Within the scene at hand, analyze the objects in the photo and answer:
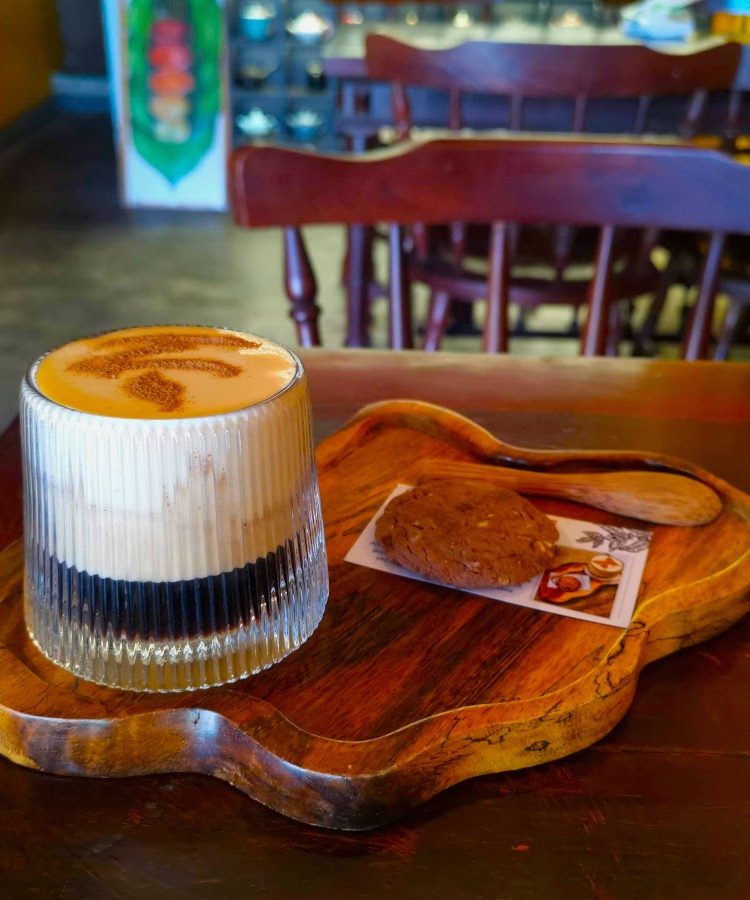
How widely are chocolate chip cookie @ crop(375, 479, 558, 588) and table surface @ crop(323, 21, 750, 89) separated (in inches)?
53.4

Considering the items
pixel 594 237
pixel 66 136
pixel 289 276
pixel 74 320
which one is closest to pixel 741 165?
pixel 289 276

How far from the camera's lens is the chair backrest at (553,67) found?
62.7 inches

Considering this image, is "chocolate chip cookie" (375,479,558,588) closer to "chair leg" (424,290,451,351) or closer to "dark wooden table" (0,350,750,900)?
"dark wooden table" (0,350,750,900)

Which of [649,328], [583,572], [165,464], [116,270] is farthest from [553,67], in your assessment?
[116,270]

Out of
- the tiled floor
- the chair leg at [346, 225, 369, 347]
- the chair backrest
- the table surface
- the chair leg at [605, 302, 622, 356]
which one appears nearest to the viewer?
the chair leg at [346, 225, 369, 347]

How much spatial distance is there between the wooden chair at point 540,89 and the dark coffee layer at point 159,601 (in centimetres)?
132

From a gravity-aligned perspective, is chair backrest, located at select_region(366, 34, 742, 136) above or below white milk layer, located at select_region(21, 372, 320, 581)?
below

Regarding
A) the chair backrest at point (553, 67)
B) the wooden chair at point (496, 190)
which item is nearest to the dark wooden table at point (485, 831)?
the wooden chair at point (496, 190)

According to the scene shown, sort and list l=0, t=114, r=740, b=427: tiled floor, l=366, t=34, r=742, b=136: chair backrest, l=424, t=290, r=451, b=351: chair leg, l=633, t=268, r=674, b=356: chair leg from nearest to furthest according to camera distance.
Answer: l=366, t=34, r=742, b=136: chair backrest < l=424, t=290, r=451, b=351: chair leg < l=633, t=268, r=674, b=356: chair leg < l=0, t=114, r=740, b=427: tiled floor

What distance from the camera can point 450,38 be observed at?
2.26m

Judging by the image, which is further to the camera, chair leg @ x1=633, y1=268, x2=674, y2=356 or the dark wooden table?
chair leg @ x1=633, y1=268, x2=674, y2=356

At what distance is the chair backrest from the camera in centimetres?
159

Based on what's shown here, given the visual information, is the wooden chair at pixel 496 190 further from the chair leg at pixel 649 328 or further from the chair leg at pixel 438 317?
the chair leg at pixel 649 328

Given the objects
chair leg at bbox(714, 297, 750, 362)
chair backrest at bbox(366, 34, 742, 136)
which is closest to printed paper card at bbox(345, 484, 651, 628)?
chair backrest at bbox(366, 34, 742, 136)
